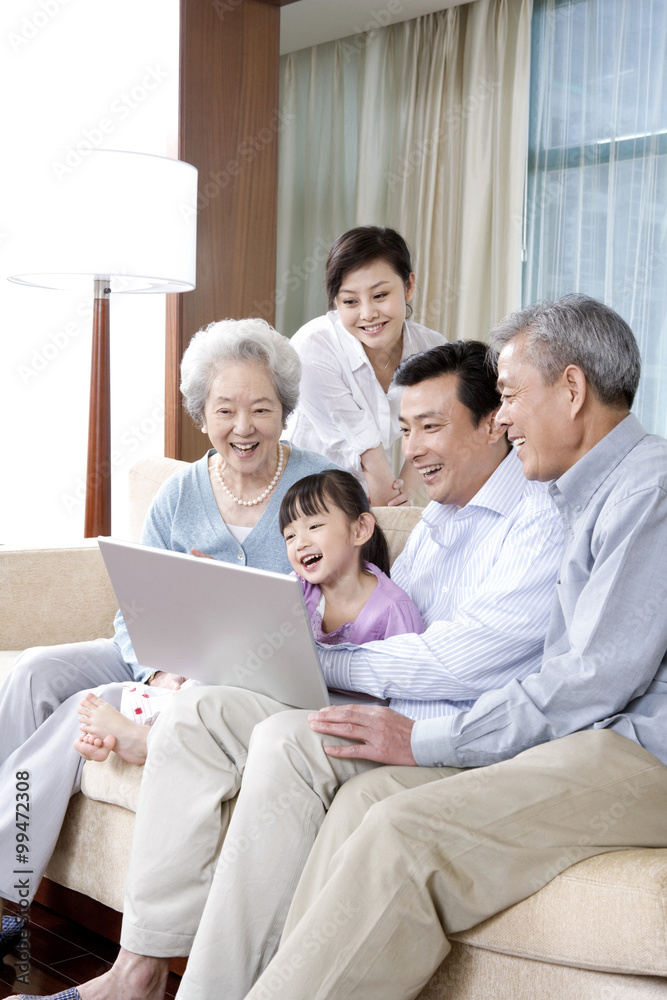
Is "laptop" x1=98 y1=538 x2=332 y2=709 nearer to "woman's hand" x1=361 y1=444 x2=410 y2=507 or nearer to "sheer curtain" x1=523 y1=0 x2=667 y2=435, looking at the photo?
"woman's hand" x1=361 y1=444 x2=410 y2=507

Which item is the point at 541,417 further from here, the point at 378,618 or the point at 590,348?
the point at 378,618

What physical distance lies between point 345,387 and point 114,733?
1.38 metres

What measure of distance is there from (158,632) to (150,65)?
2.58m

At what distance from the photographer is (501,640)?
1.56 metres

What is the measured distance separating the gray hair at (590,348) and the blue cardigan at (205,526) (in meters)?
0.71

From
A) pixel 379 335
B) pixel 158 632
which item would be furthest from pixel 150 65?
pixel 158 632

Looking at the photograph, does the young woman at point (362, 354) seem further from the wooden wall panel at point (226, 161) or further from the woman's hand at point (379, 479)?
the wooden wall panel at point (226, 161)

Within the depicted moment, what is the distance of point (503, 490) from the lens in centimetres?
175

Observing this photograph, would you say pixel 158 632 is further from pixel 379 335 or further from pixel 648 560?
pixel 379 335

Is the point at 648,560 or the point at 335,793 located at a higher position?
the point at 648,560

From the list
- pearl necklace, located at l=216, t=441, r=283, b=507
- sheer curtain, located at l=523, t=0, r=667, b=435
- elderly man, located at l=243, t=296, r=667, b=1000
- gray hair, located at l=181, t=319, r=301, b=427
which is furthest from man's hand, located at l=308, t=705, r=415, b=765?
sheer curtain, located at l=523, t=0, r=667, b=435

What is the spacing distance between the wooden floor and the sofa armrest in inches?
24.9

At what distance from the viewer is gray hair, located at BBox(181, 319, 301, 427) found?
208 cm

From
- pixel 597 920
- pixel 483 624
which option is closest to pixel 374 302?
pixel 483 624
